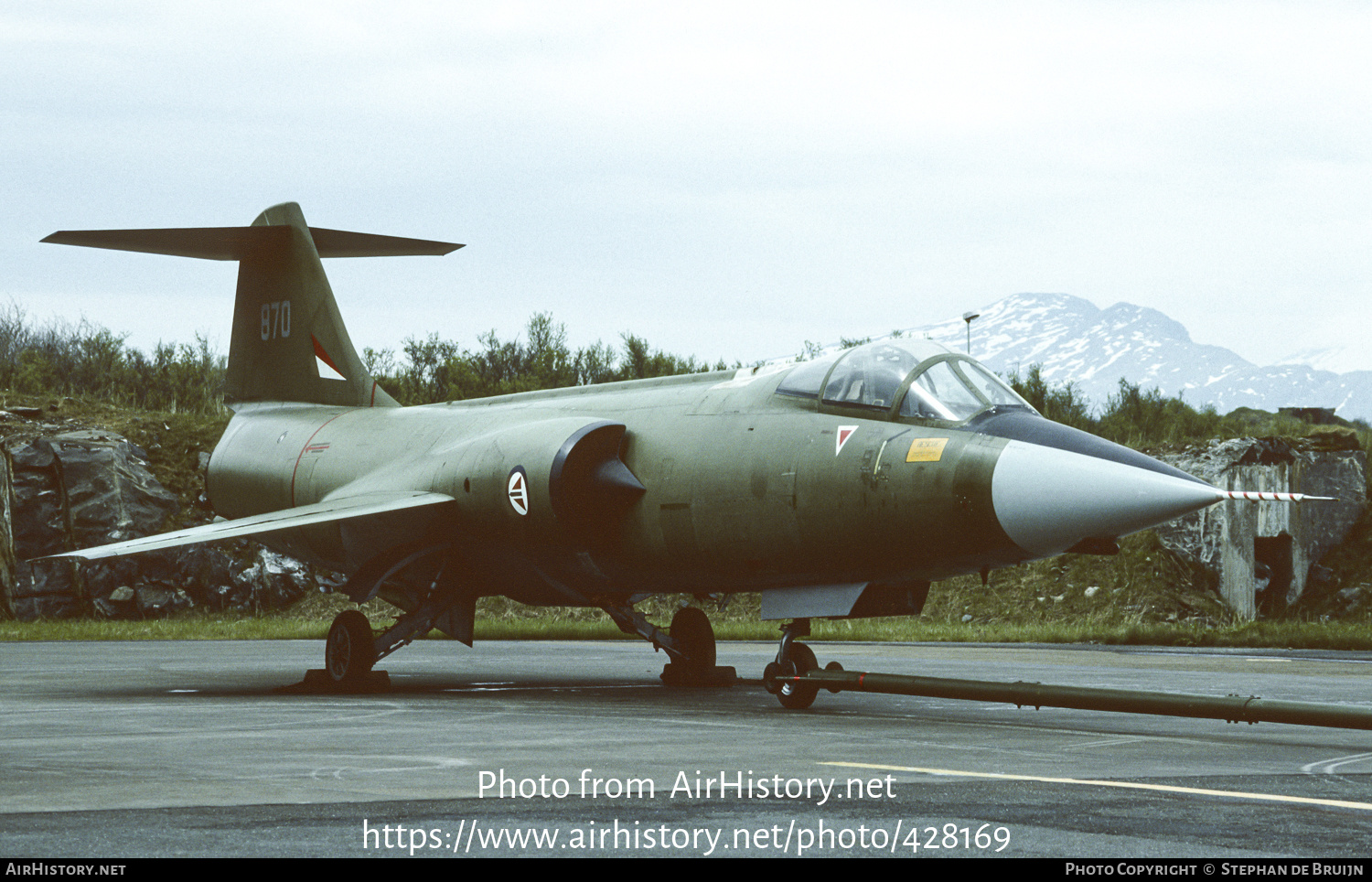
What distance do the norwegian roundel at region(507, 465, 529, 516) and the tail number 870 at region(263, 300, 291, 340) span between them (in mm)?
6303

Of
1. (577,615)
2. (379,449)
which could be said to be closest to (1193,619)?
(577,615)

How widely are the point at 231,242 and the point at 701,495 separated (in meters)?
8.48

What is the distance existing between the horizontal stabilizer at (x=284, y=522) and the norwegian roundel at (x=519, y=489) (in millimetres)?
946

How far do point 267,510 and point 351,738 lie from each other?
8.30 m

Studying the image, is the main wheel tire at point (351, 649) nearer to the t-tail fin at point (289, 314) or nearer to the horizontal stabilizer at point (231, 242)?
the t-tail fin at point (289, 314)

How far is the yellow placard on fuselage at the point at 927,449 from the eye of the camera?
9953 mm

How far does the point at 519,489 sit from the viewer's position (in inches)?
472

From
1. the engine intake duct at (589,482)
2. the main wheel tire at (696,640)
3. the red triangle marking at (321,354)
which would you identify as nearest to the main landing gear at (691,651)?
the main wheel tire at (696,640)

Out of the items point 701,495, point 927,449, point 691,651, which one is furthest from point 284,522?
point 927,449

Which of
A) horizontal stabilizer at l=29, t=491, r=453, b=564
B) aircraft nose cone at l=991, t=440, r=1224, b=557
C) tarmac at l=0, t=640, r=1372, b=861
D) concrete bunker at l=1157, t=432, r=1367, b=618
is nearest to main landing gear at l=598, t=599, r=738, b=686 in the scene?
tarmac at l=0, t=640, r=1372, b=861

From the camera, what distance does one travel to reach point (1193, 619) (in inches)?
1122

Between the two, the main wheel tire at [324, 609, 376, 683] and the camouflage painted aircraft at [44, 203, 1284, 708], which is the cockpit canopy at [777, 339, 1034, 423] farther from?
the main wheel tire at [324, 609, 376, 683]

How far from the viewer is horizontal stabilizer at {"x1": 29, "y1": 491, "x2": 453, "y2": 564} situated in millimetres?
12406
